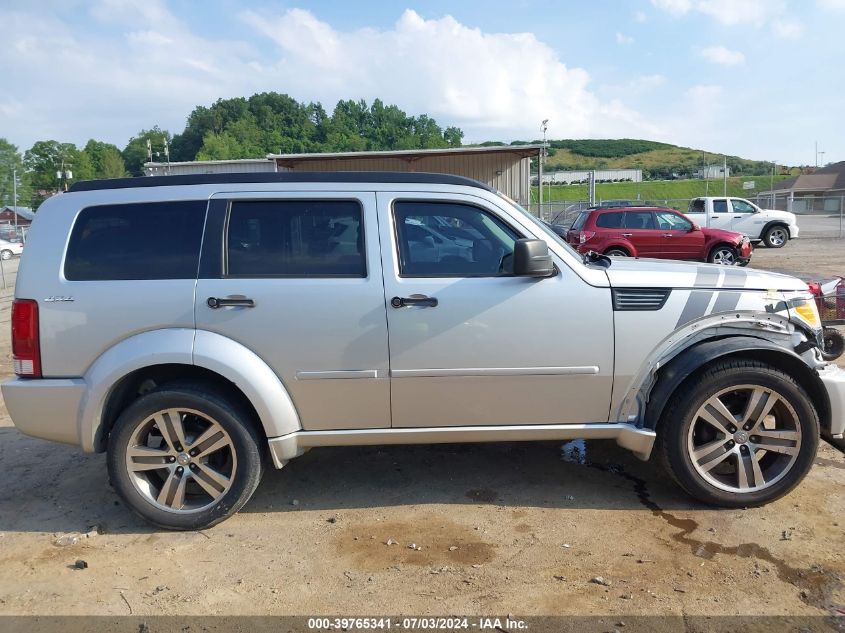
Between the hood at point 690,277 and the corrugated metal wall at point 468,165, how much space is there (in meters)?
21.8

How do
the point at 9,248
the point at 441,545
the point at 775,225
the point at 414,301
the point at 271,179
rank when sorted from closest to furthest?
the point at 441,545 < the point at 414,301 < the point at 271,179 < the point at 775,225 < the point at 9,248

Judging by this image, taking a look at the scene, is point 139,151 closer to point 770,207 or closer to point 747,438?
point 770,207

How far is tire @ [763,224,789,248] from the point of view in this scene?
930 inches

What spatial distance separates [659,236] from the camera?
A: 53.5 ft

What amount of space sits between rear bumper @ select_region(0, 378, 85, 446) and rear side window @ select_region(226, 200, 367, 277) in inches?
44.7

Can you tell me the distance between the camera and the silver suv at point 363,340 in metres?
3.64

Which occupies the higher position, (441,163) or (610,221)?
(441,163)

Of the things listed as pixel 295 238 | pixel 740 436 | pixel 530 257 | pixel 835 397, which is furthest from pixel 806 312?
pixel 295 238

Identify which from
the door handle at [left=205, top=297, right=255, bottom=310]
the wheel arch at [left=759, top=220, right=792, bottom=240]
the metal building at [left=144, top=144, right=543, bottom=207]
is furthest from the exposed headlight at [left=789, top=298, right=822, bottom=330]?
the wheel arch at [left=759, top=220, right=792, bottom=240]

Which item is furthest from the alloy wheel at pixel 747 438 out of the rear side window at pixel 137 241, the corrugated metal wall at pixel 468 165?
the corrugated metal wall at pixel 468 165

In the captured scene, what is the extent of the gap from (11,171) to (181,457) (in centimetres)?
9001

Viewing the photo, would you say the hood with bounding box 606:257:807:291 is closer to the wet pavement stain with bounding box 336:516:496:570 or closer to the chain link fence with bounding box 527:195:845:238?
the wet pavement stain with bounding box 336:516:496:570

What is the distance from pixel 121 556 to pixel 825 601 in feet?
11.7

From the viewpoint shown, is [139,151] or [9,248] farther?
[139,151]
